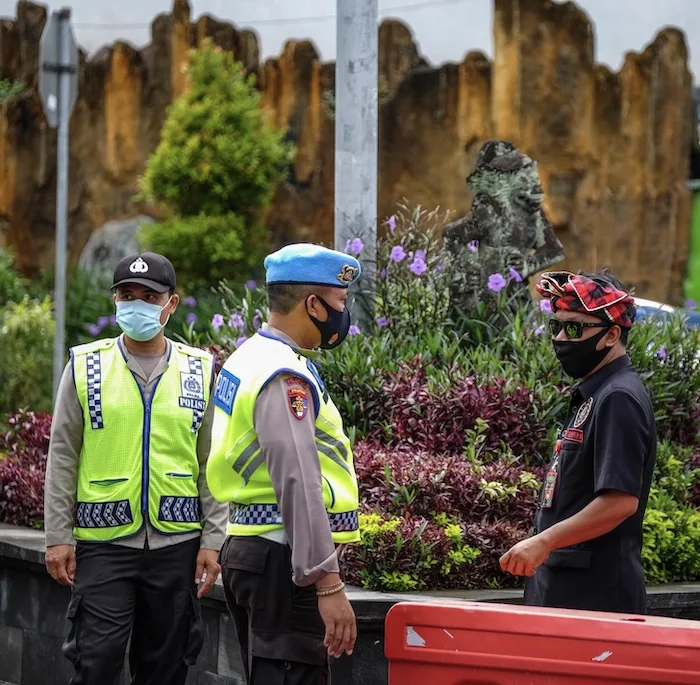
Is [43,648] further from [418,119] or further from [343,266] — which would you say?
[418,119]

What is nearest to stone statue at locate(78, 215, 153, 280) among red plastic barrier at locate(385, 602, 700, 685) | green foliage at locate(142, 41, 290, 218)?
green foliage at locate(142, 41, 290, 218)

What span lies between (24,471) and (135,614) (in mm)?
2894

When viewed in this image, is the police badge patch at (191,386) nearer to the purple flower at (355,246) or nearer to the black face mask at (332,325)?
the black face mask at (332,325)

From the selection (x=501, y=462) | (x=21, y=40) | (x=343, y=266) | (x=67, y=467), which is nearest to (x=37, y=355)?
(x=501, y=462)

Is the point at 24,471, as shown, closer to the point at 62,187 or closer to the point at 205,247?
the point at 62,187

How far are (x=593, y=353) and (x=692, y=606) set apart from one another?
2.06 meters

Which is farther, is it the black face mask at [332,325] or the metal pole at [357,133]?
the metal pole at [357,133]

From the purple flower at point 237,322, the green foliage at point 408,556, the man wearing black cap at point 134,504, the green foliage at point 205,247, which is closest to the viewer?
the man wearing black cap at point 134,504

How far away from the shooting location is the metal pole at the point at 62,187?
9781mm

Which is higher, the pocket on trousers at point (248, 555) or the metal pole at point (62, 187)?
the metal pole at point (62, 187)

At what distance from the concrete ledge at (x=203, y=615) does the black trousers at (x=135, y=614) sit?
69cm

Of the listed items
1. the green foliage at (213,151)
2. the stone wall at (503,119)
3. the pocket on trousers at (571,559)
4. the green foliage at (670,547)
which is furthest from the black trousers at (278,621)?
the stone wall at (503,119)

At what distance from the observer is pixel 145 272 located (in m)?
4.89

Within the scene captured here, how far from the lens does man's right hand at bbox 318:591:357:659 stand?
366 cm
